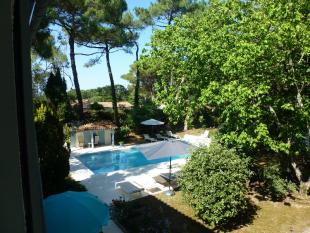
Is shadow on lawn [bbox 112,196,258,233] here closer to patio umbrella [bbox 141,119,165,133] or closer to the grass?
the grass

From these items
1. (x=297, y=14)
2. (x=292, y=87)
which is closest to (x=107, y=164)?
(x=292, y=87)

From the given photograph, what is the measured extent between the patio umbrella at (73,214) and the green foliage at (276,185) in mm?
7650

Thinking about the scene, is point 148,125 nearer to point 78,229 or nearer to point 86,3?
point 86,3

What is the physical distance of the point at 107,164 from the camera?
22.6 m

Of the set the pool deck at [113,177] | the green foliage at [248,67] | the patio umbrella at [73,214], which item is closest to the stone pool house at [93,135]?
the pool deck at [113,177]

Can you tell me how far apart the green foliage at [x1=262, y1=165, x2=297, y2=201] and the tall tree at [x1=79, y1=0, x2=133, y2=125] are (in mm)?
20055

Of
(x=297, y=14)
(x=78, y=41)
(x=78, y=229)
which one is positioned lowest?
(x=78, y=229)

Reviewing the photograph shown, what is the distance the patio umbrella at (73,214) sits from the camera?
8.94 metres

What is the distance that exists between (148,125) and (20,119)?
3046 centimetres

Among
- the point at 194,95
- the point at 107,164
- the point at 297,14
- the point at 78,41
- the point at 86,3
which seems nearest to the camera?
the point at 297,14

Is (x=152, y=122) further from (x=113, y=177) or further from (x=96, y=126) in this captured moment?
(x=113, y=177)

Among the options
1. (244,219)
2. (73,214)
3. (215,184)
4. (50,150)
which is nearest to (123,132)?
(50,150)

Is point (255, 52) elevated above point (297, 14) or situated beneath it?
situated beneath

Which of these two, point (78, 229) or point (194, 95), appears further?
point (194, 95)
